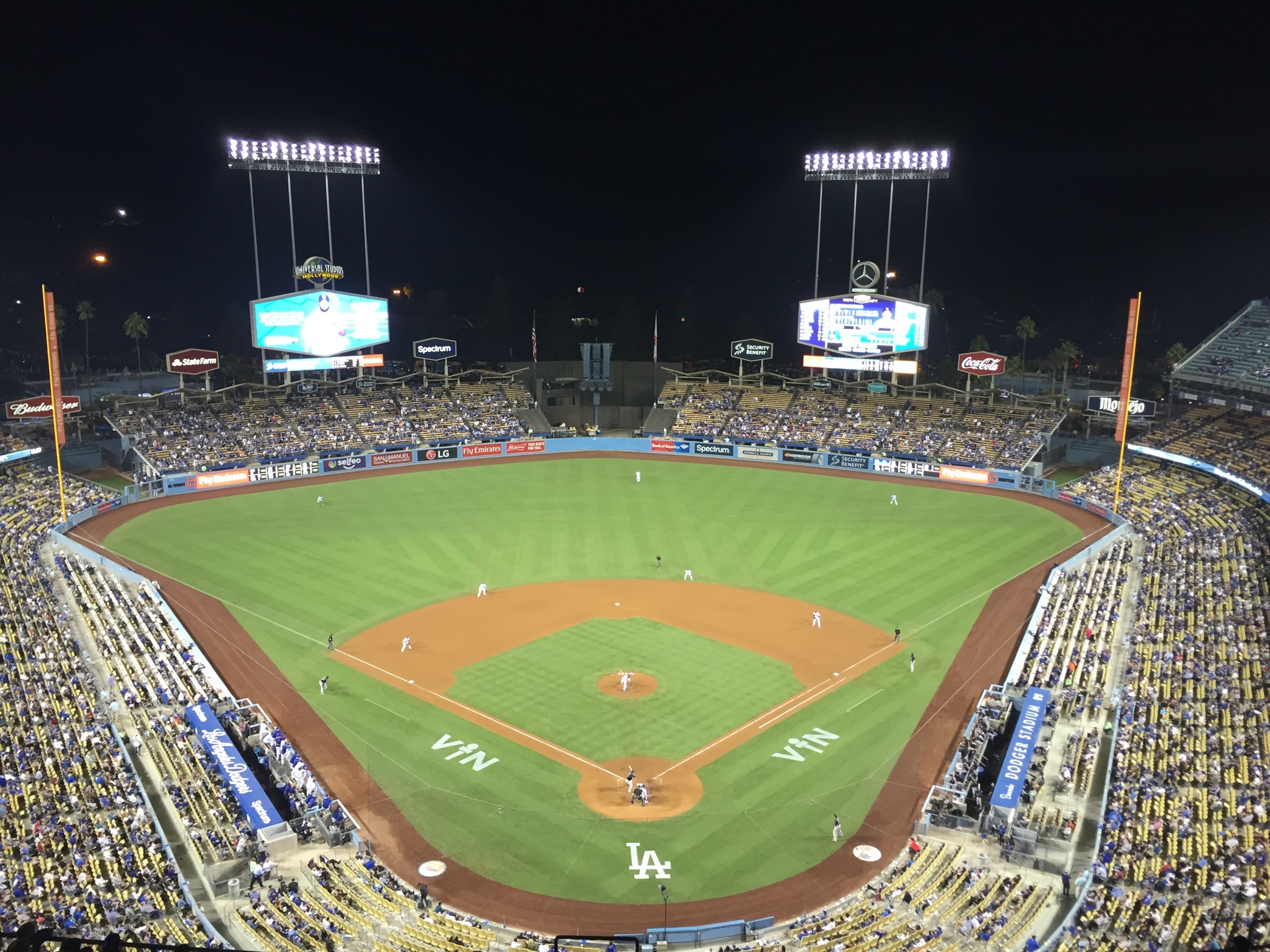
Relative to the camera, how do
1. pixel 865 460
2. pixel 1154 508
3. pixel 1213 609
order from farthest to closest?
pixel 865 460, pixel 1154 508, pixel 1213 609

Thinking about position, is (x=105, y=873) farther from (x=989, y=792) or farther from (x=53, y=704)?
(x=989, y=792)

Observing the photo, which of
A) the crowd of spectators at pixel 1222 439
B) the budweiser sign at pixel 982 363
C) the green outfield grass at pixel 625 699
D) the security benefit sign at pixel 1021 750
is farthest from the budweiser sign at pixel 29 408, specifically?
the crowd of spectators at pixel 1222 439

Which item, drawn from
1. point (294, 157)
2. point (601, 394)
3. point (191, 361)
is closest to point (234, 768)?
point (191, 361)

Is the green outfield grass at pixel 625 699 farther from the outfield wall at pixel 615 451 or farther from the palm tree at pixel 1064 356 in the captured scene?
the palm tree at pixel 1064 356

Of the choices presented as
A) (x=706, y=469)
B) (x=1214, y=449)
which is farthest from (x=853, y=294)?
(x=1214, y=449)

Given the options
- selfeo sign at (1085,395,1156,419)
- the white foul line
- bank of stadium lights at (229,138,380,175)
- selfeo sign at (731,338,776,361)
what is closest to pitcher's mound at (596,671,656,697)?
the white foul line

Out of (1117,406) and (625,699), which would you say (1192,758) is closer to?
(625,699)
